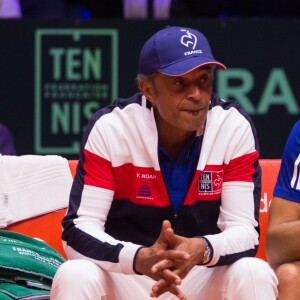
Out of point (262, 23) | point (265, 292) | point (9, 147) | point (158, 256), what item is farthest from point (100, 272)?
point (262, 23)

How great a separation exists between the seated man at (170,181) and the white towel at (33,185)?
770 mm

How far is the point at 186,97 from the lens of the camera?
15.1 feet

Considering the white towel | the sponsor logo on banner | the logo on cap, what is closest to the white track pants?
the logo on cap

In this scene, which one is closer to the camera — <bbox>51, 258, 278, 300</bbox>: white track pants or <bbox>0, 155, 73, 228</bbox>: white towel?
<bbox>51, 258, 278, 300</bbox>: white track pants

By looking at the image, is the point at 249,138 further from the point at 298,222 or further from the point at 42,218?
the point at 42,218

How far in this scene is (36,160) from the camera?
5.52 m

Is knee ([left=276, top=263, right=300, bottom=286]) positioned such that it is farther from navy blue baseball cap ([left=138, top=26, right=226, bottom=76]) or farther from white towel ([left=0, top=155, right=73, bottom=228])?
white towel ([left=0, top=155, right=73, bottom=228])

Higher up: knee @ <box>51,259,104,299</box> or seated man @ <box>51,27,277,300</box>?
seated man @ <box>51,27,277,300</box>

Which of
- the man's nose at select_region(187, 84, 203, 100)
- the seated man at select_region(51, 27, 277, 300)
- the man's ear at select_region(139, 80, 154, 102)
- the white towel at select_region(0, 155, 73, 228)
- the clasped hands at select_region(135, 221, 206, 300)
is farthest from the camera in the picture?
the white towel at select_region(0, 155, 73, 228)

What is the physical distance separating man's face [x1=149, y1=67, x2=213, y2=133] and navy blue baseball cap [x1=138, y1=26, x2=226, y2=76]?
0.16ft

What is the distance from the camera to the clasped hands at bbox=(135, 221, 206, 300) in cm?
428

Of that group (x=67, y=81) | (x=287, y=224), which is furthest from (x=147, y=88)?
(x=67, y=81)

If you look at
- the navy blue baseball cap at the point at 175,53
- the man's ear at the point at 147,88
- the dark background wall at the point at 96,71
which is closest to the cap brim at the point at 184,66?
the navy blue baseball cap at the point at 175,53

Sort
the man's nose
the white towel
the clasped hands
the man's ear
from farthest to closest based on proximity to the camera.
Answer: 1. the white towel
2. the man's ear
3. the man's nose
4. the clasped hands
